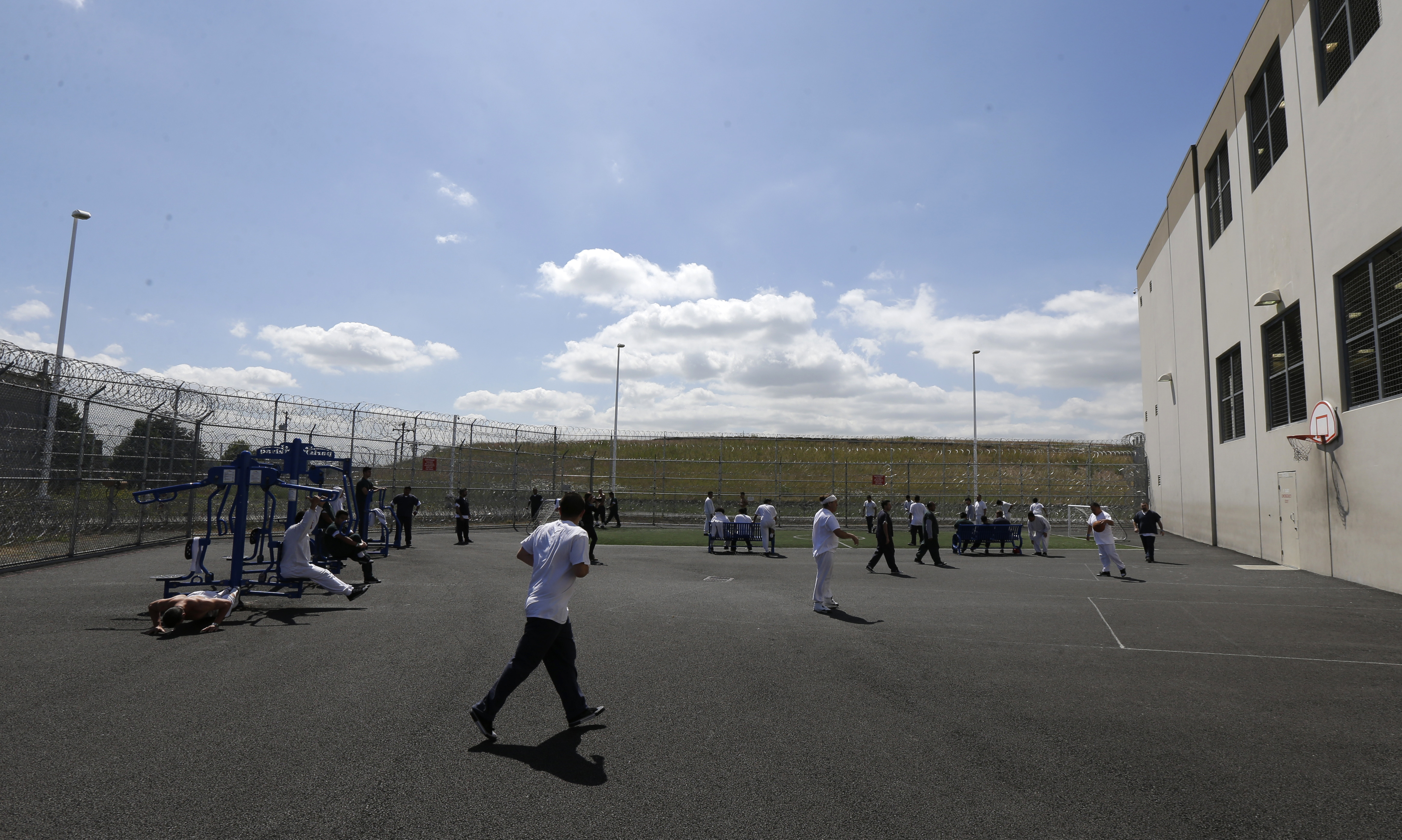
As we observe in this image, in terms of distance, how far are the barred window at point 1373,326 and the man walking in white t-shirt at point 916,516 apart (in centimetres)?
1066

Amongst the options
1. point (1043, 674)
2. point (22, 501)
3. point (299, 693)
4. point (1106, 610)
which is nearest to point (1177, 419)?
point (1106, 610)

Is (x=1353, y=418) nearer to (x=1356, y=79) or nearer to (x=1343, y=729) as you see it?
(x=1356, y=79)

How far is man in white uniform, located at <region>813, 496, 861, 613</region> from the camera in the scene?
34.5 ft

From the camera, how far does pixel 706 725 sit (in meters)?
5.25

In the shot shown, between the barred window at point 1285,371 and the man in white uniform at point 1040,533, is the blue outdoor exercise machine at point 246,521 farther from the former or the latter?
the barred window at point 1285,371

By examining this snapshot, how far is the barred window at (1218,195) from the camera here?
21.2 meters

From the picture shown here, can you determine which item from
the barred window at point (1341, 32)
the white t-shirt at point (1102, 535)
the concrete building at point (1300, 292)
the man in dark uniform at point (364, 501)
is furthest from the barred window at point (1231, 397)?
the man in dark uniform at point (364, 501)

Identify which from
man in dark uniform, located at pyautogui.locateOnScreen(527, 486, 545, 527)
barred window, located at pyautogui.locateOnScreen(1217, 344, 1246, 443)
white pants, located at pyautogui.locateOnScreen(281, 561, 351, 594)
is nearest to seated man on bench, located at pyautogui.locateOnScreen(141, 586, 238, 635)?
white pants, located at pyautogui.locateOnScreen(281, 561, 351, 594)

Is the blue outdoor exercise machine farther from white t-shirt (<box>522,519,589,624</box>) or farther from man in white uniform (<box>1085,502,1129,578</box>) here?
man in white uniform (<box>1085,502,1129,578</box>)

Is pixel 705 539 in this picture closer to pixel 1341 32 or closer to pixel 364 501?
pixel 364 501

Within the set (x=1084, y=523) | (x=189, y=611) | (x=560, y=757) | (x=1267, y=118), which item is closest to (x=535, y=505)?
(x=189, y=611)

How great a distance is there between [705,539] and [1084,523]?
20.2 meters

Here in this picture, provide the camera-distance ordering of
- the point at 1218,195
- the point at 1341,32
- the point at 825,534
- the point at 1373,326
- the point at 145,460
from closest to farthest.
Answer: the point at 825,534, the point at 1373,326, the point at 1341,32, the point at 145,460, the point at 1218,195

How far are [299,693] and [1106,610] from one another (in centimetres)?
1040
